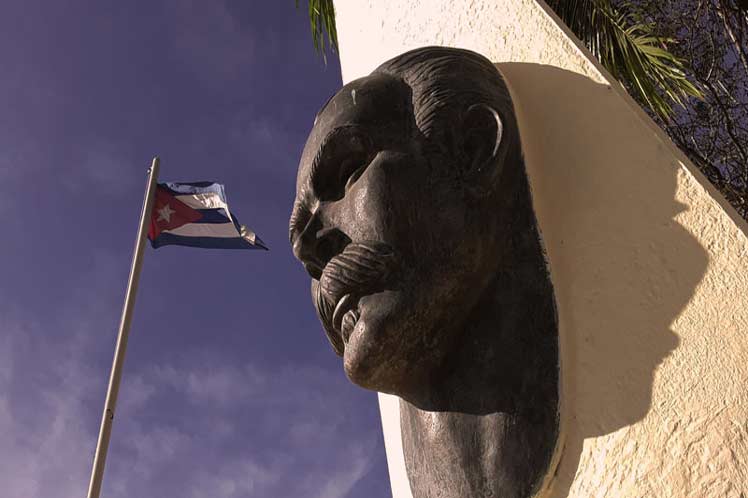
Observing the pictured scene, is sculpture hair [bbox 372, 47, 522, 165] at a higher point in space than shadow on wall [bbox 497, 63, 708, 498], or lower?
higher

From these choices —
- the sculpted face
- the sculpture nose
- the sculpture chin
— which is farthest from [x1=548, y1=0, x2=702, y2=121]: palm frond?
the sculpture chin

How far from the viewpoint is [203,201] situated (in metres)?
7.23

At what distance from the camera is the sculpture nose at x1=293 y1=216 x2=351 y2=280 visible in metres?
1.54

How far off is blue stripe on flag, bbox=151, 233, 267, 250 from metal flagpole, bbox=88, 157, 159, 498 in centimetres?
40

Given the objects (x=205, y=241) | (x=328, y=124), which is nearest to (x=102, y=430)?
(x=205, y=241)

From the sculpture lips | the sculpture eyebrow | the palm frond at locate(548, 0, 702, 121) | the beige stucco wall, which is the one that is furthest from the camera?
the palm frond at locate(548, 0, 702, 121)

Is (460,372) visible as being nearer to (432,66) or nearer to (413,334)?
(413,334)

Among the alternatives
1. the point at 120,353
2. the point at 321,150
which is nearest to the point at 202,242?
the point at 120,353

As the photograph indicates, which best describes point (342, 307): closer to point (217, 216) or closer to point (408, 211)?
point (408, 211)

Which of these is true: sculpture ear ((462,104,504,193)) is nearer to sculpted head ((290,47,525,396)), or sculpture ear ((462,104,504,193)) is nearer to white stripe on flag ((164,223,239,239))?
sculpted head ((290,47,525,396))

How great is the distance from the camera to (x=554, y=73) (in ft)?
5.59

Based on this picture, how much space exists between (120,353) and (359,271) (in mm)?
4687

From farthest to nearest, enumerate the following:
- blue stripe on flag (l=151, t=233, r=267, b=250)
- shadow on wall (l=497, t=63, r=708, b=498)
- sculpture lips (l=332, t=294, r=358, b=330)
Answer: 1. blue stripe on flag (l=151, t=233, r=267, b=250)
2. sculpture lips (l=332, t=294, r=358, b=330)
3. shadow on wall (l=497, t=63, r=708, b=498)

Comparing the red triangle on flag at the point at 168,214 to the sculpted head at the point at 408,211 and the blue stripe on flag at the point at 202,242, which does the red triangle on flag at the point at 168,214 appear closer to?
the blue stripe on flag at the point at 202,242
